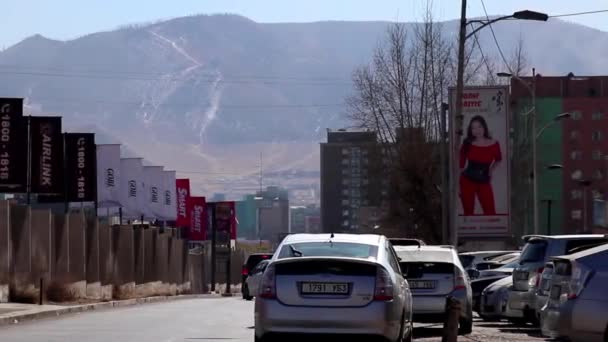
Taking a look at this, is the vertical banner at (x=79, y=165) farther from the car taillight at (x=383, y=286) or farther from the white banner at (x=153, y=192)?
the car taillight at (x=383, y=286)

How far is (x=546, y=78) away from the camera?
115250 millimetres

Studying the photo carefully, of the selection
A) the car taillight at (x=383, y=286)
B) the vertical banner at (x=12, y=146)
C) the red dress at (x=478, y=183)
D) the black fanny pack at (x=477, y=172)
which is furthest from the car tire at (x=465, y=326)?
the black fanny pack at (x=477, y=172)

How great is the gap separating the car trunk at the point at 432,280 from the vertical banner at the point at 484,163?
23447 mm

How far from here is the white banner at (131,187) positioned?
6212cm

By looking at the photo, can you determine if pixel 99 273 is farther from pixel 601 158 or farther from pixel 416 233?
pixel 601 158

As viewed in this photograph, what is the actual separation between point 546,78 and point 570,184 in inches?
439

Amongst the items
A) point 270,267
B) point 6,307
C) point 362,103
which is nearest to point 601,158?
point 362,103

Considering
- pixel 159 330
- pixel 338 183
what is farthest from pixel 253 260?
pixel 338 183

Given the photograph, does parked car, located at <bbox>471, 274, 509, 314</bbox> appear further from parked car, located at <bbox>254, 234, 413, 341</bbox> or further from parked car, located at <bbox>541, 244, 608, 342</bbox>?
parked car, located at <bbox>541, 244, 608, 342</bbox>

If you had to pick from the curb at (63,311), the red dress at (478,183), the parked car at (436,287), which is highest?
the red dress at (478,183)

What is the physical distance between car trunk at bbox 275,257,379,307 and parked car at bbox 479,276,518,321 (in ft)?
29.2

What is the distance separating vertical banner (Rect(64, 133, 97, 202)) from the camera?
51375 mm

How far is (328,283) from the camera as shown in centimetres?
1507

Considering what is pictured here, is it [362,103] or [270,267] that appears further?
[362,103]
